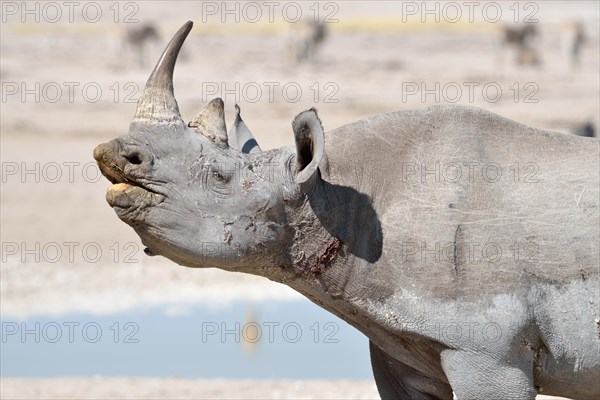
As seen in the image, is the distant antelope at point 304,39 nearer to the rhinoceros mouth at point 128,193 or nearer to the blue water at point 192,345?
the blue water at point 192,345

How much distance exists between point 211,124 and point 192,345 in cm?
543

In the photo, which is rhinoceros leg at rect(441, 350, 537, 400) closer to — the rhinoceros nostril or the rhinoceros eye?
the rhinoceros eye

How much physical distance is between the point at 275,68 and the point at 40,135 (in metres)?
9.23

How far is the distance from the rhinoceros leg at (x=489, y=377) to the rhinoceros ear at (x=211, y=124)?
1.35 meters

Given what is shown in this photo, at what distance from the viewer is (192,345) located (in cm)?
1097

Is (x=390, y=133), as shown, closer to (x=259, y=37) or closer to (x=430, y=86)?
(x=430, y=86)

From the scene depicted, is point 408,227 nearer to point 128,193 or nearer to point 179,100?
point 128,193

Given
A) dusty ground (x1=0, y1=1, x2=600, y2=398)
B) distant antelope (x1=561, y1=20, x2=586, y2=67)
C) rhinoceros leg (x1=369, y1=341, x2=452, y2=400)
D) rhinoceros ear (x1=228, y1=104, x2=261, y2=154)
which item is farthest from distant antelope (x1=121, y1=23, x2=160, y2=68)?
rhinoceros leg (x1=369, y1=341, x2=452, y2=400)

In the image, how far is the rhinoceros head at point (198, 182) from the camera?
217 inches

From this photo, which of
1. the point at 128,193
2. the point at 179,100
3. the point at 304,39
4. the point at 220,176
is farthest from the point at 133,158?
the point at 304,39

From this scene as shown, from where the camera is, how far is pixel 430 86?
2644cm

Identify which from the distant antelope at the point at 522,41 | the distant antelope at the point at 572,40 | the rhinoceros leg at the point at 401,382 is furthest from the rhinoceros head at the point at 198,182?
the distant antelope at the point at 572,40

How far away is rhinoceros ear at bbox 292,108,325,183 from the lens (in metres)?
5.55

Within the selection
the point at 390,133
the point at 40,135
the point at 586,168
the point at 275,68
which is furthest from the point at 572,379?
the point at 275,68
